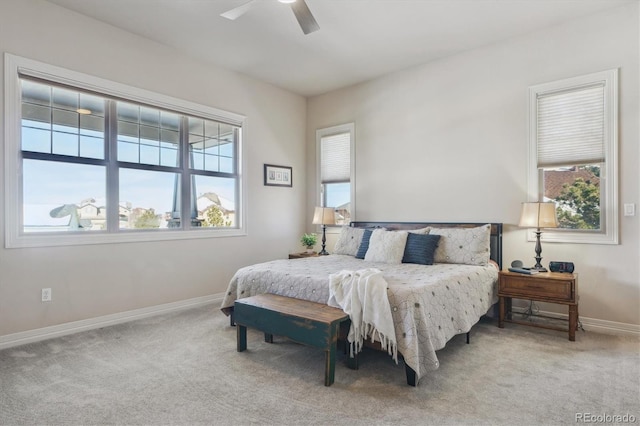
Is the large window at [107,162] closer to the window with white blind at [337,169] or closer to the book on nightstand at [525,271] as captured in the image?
the window with white blind at [337,169]

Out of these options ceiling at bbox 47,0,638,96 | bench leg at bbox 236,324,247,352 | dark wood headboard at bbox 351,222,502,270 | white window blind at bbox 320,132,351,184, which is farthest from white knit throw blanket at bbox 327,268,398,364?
white window blind at bbox 320,132,351,184

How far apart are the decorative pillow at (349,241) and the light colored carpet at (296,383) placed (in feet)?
5.30

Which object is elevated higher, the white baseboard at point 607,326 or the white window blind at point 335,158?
the white window blind at point 335,158

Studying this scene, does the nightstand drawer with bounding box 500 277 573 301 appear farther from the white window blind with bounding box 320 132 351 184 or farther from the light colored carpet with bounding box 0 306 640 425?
the white window blind with bounding box 320 132 351 184

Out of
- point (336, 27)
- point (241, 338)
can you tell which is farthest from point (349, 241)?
point (336, 27)

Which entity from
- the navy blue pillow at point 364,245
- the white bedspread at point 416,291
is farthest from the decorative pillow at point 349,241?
the white bedspread at point 416,291

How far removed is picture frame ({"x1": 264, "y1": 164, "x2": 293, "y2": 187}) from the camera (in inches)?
209

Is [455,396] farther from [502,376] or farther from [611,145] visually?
[611,145]

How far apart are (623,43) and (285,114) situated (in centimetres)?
405

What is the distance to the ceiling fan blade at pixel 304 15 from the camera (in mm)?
2695

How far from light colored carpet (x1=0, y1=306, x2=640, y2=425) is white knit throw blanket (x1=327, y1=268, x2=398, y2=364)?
251mm

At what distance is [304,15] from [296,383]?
8.83 ft

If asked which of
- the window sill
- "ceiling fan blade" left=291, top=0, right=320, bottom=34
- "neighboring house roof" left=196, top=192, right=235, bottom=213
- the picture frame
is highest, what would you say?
"ceiling fan blade" left=291, top=0, right=320, bottom=34

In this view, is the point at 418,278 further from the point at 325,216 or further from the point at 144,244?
the point at 144,244
